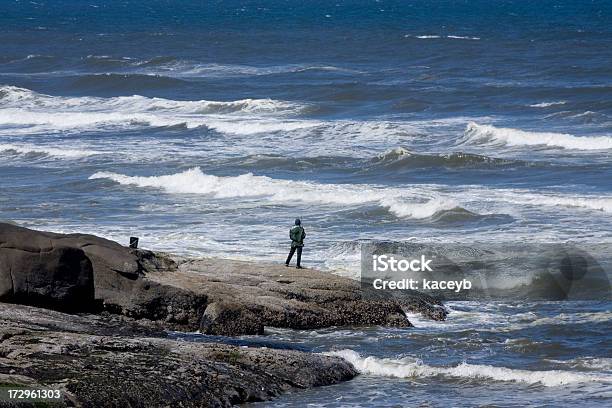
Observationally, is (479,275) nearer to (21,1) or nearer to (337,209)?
(337,209)

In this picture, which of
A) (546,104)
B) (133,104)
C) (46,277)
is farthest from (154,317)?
(133,104)

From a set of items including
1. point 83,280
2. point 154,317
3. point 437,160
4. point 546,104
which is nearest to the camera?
point 83,280

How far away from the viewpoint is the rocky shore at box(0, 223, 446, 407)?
54.8 ft

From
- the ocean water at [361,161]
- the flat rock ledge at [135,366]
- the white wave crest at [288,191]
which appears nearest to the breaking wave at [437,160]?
the ocean water at [361,161]

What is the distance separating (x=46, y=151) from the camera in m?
46.9

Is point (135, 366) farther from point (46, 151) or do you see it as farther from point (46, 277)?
point (46, 151)

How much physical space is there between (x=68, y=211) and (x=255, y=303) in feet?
46.4

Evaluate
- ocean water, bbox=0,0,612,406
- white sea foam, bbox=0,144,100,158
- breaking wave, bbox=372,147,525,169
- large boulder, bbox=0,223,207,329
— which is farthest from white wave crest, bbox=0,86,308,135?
large boulder, bbox=0,223,207,329

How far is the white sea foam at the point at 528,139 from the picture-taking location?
4500cm

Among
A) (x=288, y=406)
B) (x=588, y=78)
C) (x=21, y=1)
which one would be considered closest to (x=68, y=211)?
(x=288, y=406)

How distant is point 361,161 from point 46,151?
12.2 meters

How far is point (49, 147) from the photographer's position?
158 ft

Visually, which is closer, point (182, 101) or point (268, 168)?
point (268, 168)

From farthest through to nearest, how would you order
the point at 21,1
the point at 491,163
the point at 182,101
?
the point at 21,1 → the point at 182,101 → the point at 491,163
